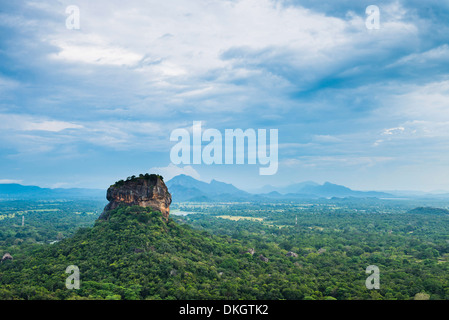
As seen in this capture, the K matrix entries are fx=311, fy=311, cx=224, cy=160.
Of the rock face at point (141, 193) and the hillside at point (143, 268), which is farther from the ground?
the rock face at point (141, 193)

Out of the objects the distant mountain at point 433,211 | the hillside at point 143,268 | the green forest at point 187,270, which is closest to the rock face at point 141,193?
the hillside at point 143,268

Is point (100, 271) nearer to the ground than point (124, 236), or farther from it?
nearer to the ground

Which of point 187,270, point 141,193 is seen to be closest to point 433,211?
point 141,193

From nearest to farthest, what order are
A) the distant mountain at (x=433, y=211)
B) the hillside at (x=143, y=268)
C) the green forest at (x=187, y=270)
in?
the hillside at (x=143, y=268)
the green forest at (x=187, y=270)
the distant mountain at (x=433, y=211)

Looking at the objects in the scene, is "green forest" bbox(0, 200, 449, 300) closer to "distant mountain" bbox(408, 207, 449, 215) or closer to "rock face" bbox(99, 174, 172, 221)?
"rock face" bbox(99, 174, 172, 221)

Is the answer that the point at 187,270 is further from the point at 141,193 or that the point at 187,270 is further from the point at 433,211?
the point at 433,211

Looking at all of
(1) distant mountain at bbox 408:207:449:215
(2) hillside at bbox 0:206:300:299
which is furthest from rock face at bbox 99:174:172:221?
(1) distant mountain at bbox 408:207:449:215

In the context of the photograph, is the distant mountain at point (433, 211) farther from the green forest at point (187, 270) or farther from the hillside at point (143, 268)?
the hillside at point (143, 268)

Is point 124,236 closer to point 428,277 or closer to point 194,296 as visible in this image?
point 194,296
